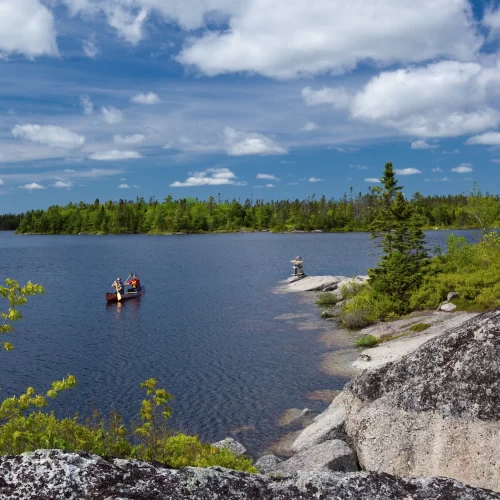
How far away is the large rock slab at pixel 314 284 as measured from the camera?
217 ft

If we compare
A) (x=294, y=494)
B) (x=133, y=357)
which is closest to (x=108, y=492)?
(x=294, y=494)

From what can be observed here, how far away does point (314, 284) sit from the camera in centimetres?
6712

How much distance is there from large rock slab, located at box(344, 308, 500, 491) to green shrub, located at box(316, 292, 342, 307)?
4478 cm

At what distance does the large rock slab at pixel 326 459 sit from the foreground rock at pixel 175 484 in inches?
327

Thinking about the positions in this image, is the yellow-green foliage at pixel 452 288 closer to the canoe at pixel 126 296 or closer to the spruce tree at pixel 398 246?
the spruce tree at pixel 398 246

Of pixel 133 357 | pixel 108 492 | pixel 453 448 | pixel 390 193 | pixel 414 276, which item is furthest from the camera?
pixel 390 193

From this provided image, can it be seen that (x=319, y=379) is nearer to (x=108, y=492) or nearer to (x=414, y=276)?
(x=414, y=276)

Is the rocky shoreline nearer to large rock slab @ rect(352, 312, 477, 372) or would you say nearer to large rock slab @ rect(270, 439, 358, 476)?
large rock slab @ rect(270, 439, 358, 476)

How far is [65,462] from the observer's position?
4703 mm

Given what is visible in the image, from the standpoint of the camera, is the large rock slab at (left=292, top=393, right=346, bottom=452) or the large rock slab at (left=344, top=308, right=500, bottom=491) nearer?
→ the large rock slab at (left=344, top=308, right=500, bottom=491)

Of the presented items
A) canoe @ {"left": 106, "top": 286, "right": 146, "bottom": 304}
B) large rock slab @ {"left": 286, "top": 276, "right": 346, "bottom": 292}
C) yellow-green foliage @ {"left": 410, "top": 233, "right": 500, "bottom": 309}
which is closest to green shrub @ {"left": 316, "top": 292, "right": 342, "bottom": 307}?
large rock slab @ {"left": 286, "top": 276, "right": 346, "bottom": 292}

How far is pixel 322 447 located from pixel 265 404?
13082mm

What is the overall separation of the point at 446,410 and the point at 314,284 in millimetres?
57077

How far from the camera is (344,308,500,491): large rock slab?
9875 millimetres
